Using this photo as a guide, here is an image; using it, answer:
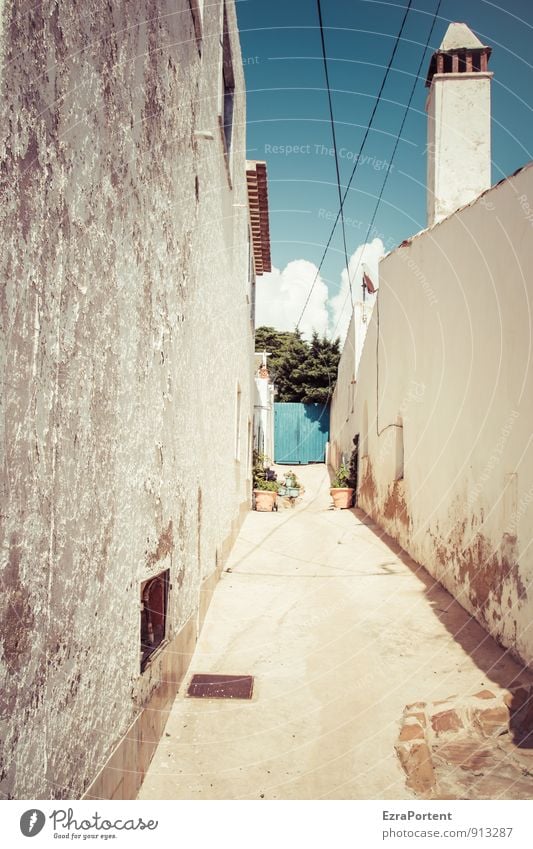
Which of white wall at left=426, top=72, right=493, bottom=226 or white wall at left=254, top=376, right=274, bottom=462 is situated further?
white wall at left=254, top=376, right=274, bottom=462

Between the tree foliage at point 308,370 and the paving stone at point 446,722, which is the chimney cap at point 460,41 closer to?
the paving stone at point 446,722

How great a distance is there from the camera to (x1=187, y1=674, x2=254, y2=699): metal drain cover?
3.86 meters

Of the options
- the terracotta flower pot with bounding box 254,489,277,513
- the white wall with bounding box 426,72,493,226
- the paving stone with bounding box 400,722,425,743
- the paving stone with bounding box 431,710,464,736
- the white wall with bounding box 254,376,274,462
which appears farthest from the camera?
the white wall with bounding box 254,376,274,462

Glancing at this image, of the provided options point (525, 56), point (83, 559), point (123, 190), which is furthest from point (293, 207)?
point (83, 559)

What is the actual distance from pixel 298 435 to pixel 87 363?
2360 centimetres

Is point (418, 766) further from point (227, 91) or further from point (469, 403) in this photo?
point (227, 91)

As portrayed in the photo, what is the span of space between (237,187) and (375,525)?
220 inches

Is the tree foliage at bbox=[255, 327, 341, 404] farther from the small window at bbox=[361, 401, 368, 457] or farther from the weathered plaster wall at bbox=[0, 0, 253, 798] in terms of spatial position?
the weathered plaster wall at bbox=[0, 0, 253, 798]

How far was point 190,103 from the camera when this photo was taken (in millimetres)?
4277

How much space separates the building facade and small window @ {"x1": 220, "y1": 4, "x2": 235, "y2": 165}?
2.59 meters

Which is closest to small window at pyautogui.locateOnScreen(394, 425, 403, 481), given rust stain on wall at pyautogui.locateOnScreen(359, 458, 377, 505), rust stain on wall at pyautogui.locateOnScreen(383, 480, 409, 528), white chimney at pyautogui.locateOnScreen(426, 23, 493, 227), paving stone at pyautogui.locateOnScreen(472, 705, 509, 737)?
rust stain on wall at pyautogui.locateOnScreen(383, 480, 409, 528)

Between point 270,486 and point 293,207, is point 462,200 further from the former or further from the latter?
point 270,486

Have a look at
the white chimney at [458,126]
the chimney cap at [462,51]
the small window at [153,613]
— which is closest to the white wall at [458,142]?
the white chimney at [458,126]

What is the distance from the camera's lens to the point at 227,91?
24.4ft
